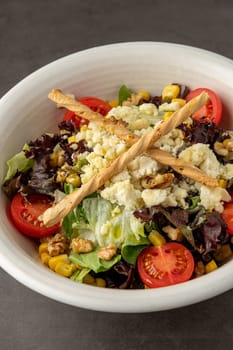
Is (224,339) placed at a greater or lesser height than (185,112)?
lesser

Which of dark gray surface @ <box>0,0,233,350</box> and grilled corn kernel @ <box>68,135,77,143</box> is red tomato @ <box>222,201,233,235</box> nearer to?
grilled corn kernel @ <box>68,135,77,143</box>

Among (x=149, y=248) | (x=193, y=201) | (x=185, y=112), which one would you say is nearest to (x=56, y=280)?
(x=149, y=248)

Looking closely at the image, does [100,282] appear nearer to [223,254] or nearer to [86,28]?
[223,254]

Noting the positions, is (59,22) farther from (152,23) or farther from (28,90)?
(28,90)

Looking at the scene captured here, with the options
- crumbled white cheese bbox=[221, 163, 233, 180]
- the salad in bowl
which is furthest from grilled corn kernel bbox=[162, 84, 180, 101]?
crumbled white cheese bbox=[221, 163, 233, 180]

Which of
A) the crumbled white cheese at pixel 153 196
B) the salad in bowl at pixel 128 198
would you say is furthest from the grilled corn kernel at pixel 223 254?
the crumbled white cheese at pixel 153 196

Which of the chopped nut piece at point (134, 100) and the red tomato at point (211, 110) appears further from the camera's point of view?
the chopped nut piece at point (134, 100)

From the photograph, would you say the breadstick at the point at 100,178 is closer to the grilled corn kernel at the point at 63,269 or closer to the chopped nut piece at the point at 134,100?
the grilled corn kernel at the point at 63,269
